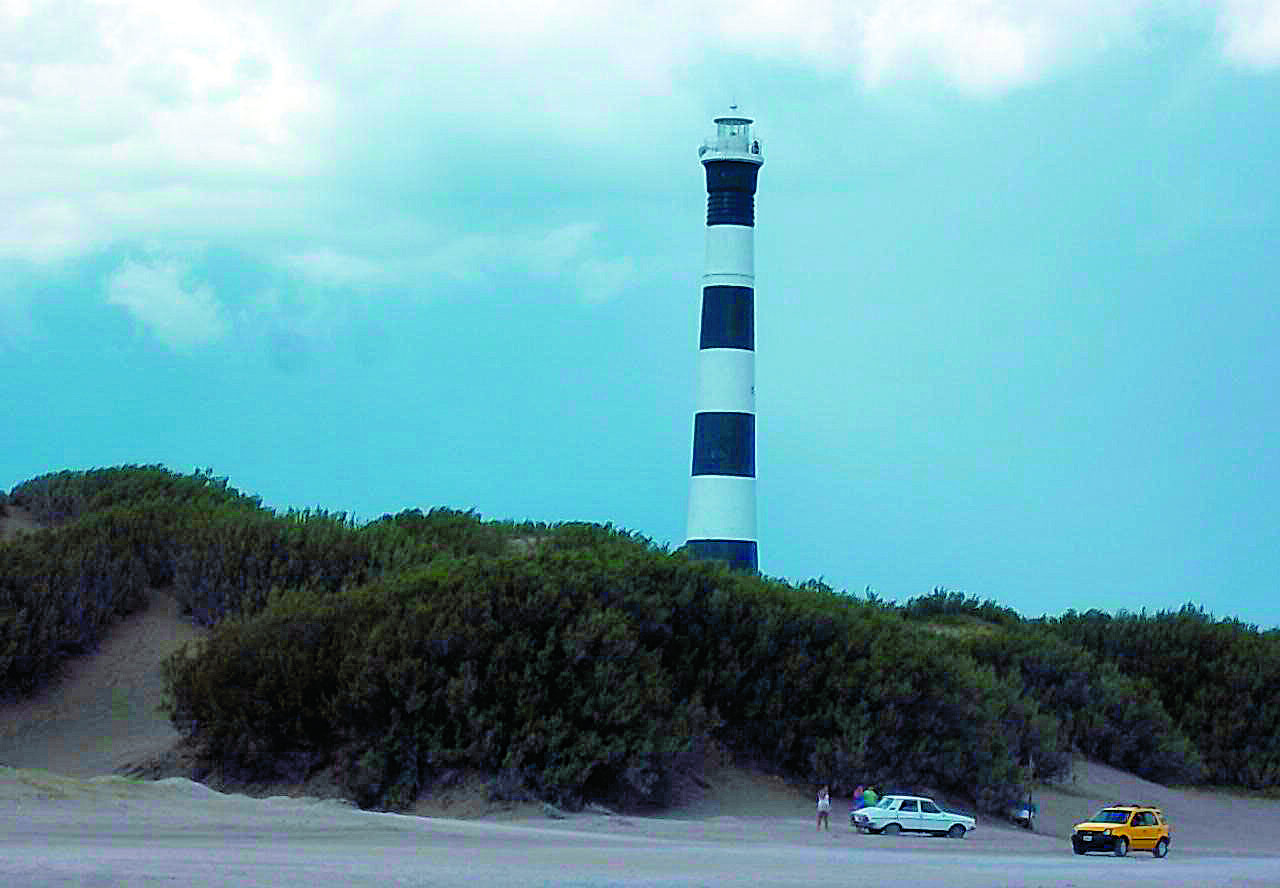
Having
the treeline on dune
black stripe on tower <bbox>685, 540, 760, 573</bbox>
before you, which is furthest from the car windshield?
black stripe on tower <bbox>685, 540, 760, 573</bbox>

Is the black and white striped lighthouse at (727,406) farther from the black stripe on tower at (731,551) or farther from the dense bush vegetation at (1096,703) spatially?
the dense bush vegetation at (1096,703)

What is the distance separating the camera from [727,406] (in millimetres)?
50594

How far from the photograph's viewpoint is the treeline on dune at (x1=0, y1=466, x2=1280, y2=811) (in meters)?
33.6

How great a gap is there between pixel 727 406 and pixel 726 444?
3.16ft

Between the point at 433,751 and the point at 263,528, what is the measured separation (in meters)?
11.6

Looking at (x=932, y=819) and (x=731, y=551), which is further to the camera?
(x=731, y=551)

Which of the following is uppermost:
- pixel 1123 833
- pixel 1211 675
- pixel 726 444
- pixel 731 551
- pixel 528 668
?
pixel 726 444

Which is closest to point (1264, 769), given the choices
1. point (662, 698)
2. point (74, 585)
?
point (662, 698)

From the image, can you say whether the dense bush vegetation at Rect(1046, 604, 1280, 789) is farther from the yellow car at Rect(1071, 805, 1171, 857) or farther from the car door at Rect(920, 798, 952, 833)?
the car door at Rect(920, 798, 952, 833)

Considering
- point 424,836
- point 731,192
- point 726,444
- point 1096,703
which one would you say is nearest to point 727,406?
point 726,444

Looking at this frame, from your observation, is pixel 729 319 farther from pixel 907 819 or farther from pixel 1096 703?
pixel 907 819

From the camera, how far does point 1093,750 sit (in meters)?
47.0

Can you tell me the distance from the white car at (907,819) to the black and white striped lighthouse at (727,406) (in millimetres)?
17323

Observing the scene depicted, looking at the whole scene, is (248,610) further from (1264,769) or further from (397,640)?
(1264,769)
